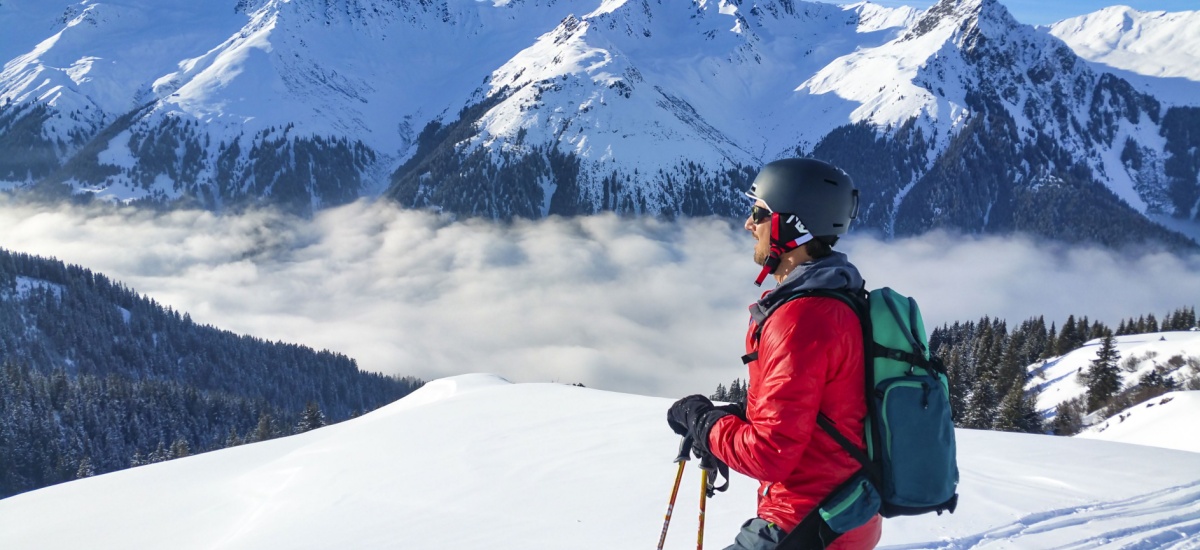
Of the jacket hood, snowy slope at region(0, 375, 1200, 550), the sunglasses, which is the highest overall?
the sunglasses

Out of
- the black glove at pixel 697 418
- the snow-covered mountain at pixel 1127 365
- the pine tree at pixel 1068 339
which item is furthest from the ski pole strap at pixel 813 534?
the pine tree at pixel 1068 339

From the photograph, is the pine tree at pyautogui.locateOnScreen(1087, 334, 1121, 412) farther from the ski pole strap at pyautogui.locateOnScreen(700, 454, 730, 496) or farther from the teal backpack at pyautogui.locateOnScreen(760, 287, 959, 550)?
the teal backpack at pyautogui.locateOnScreen(760, 287, 959, 550)

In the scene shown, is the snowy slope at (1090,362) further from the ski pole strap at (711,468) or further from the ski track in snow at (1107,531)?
the ski pole strap at (711,468)

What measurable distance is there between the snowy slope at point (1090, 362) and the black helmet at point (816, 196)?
2328 inches

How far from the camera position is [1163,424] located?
28172mm

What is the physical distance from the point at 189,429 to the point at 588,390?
329ft

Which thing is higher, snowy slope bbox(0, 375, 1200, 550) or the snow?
the snow

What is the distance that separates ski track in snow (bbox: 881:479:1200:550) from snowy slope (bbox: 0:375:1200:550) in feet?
0.08

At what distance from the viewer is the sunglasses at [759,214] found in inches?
165

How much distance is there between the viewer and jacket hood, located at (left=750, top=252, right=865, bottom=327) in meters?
3.48

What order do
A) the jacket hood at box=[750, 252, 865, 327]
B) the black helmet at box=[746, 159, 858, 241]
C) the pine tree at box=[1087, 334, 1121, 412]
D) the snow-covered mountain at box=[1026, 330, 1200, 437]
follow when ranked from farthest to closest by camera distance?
1. the snow-covered mountain at box=[1026, 330, 1200, 437]
2. the pine tree at box=[1087, 334, 1121, 412]
3. the black helmet at box=[746, 159, 858, 241]
4. the jacket hood at box=[750, 252, 865, 327]

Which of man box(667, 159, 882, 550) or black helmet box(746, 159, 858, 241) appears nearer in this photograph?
man box(667, 159, 882, 550)

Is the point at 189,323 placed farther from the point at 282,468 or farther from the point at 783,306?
the point at 783,306

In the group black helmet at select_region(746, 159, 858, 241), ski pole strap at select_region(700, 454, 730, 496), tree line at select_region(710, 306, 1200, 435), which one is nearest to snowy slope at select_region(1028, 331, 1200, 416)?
tree line at select_region(710, 306, 1200, 435)
